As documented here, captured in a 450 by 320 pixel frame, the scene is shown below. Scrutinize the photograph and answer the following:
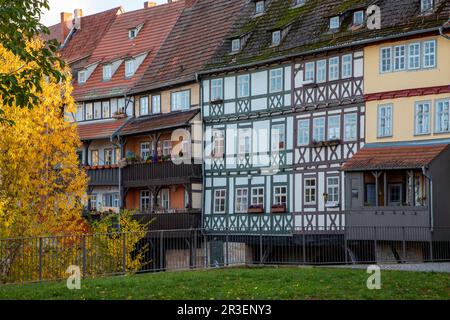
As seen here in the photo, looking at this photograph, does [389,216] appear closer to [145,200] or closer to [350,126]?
[350,126]

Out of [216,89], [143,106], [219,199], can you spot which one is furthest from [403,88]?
[143,106]

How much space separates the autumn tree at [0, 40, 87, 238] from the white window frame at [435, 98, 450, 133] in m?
13.1

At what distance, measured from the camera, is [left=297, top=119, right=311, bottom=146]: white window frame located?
45719mm

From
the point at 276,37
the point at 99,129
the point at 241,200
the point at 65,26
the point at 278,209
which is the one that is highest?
the point at 65,26

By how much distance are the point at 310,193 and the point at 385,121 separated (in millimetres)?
5126

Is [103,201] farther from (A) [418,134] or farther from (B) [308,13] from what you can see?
(A) [418,134]

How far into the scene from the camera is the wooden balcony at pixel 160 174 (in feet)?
167

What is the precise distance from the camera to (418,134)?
4059 cm

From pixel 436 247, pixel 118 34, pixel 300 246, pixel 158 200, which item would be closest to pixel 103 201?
pixel 158 200

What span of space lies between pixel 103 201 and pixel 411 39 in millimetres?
22311

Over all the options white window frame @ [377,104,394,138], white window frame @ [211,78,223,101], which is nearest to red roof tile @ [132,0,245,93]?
white window frame @ [211,78,223,101]

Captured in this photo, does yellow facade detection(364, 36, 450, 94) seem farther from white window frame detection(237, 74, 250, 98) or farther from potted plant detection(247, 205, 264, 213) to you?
potted plant detection(247, 205, 264, 213)

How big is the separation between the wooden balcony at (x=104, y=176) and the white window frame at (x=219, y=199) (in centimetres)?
694

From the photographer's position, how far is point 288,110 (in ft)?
153
